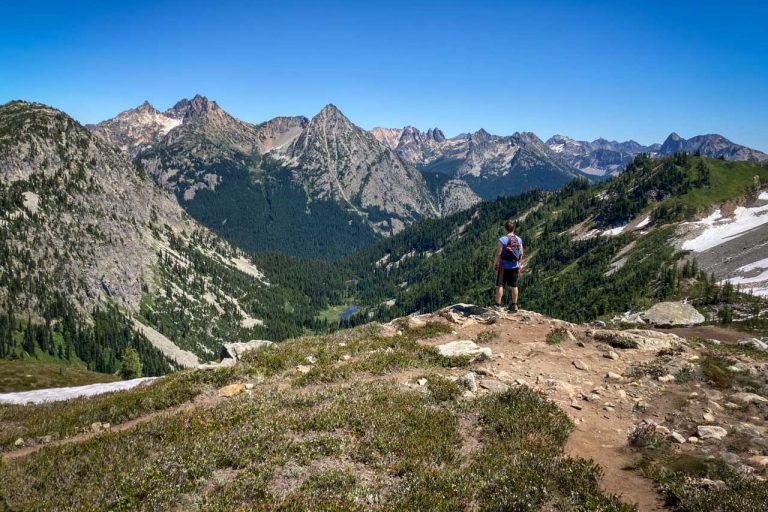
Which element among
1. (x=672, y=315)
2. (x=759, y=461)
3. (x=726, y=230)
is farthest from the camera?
(x=726, y=230)

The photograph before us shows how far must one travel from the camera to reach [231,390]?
16.8 metres

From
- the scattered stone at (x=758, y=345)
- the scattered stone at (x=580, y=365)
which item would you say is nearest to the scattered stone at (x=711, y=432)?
the scattered stone at (x=580, y=365)

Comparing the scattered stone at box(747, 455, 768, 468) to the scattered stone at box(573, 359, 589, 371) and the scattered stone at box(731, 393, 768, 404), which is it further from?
the scattered stone at box(573, 359, 589, 371)

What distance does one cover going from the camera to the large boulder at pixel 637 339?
21.4m

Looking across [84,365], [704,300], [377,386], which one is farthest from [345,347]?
[84,365]

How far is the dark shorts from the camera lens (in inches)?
995

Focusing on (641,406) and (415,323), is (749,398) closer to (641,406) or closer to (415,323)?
(641,406)

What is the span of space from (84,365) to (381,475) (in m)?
236

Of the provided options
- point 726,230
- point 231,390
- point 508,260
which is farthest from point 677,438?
point 726,230

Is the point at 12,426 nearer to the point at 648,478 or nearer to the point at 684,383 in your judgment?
the point at 648,478

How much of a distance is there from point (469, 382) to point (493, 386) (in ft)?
3.21

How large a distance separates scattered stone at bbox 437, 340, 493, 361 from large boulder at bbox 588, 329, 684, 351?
742 centimetres

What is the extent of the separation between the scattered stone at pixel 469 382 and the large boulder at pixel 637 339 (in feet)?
34.8

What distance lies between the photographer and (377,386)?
15.8m
